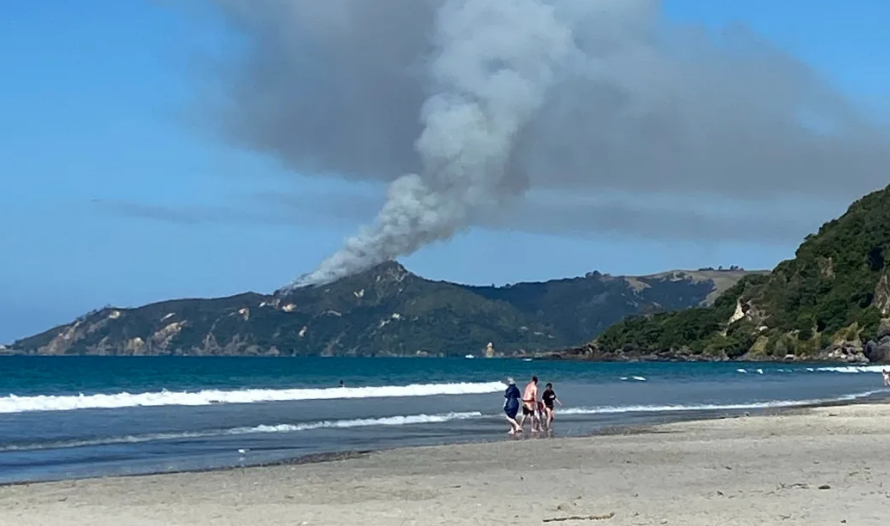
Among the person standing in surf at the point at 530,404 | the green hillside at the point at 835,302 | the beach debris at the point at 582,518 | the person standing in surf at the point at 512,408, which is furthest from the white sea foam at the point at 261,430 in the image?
the green hillside at the point at 835,302

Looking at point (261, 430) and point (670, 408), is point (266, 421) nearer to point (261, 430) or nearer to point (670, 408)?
point (261, 430)

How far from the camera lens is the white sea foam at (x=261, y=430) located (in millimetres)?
29297

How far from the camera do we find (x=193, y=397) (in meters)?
57.7

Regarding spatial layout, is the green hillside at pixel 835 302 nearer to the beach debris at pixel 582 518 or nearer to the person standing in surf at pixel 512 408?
the person standing in surf at pixel 512 408

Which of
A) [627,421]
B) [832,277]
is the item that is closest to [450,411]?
[627,421]

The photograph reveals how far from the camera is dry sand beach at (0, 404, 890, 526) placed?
14.9 meters

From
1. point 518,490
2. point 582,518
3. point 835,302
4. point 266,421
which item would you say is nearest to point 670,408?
point 266,421

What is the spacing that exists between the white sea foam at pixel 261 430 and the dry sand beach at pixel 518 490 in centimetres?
843

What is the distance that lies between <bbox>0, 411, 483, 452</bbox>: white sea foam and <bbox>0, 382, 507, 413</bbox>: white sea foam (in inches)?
628

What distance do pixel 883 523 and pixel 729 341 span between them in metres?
191

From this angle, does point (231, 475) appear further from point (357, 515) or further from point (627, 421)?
point (627, 421)

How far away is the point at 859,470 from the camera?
63.4ft

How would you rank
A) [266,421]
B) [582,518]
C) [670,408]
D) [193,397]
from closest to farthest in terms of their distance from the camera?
[582,518]
[266,421]
[670,408]
[193,397]

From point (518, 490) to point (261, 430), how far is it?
17.7 meters
